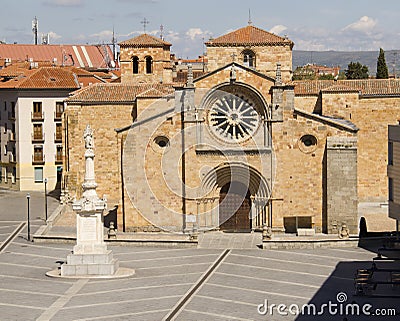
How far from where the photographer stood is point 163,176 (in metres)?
50.4

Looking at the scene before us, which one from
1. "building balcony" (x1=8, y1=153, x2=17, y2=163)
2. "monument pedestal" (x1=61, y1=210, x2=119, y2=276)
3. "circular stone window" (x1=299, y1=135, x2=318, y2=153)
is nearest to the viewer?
"monument pedestal" (x1=61, y1=210, x2=119, y2=276)

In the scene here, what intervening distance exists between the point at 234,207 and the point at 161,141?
5101 millimetres

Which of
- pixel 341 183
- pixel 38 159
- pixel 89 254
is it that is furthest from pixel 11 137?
pixel 89 254

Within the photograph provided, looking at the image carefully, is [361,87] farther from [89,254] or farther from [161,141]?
[89,254]

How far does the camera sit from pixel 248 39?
193ft

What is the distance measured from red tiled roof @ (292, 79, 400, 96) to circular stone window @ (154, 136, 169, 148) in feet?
29.4

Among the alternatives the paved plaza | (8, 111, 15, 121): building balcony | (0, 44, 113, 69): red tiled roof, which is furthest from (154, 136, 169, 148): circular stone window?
(0, 44, 113, 69): red tiled roof

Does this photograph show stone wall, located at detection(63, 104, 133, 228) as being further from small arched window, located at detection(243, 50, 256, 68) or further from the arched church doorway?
small arched window, located at detection(243, 50, 256, 68)

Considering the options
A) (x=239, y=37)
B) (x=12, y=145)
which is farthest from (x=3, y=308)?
(x=12, y=145)

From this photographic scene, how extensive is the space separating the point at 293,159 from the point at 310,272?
10756 millimetres

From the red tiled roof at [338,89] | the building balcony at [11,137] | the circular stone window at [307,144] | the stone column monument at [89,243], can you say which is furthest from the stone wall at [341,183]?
the building balcony at [11,137]

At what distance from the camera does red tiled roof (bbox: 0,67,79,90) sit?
69625mm

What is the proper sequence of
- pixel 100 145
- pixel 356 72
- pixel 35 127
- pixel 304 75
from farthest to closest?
pixel 356 72
pixel 304 75
pixel 35 127
pixel 100 145

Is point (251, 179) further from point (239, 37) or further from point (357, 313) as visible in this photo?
point (357, 313)
